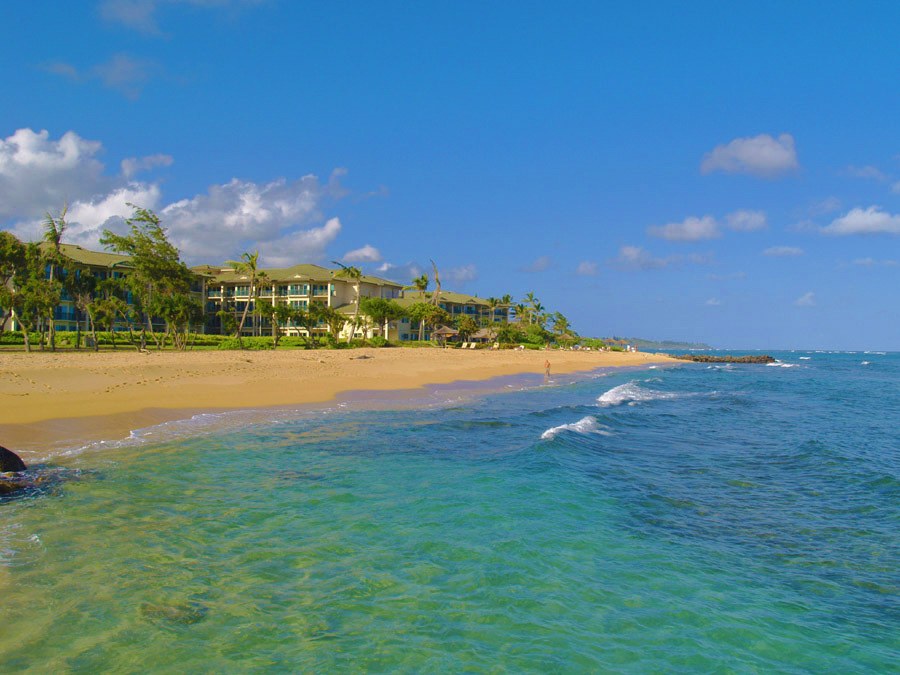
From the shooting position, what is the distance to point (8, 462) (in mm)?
10219

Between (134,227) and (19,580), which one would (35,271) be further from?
(19,580)

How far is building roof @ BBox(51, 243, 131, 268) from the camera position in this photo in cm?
6169

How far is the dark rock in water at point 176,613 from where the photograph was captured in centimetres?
574

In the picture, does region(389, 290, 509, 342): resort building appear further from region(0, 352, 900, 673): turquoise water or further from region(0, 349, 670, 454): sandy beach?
region(0, 352, 900, 673): turquoise water

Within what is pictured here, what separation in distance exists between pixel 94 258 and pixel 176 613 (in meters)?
69.6

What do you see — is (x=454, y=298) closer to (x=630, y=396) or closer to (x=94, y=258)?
(x=94, y=258)

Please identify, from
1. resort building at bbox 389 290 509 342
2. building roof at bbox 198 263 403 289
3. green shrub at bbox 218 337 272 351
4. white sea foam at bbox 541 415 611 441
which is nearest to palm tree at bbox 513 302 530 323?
resort building at bbox 389 290 509 342

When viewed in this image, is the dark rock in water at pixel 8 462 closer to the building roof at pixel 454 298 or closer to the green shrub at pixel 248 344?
the green shrub at pixel 248 344

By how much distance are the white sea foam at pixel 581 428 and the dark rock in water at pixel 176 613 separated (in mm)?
11725

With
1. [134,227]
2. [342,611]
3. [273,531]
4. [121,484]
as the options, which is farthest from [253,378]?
[134,227]

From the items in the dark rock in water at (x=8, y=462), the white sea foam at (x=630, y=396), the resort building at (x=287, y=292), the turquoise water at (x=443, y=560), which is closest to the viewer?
the turquoise water at (x=443, y=560)

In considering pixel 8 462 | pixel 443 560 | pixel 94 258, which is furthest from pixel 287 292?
pixel 443 560

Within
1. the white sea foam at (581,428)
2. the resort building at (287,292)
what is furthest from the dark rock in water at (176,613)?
the resort building at (287,292)

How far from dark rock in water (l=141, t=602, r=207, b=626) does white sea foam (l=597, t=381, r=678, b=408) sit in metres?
22.5
